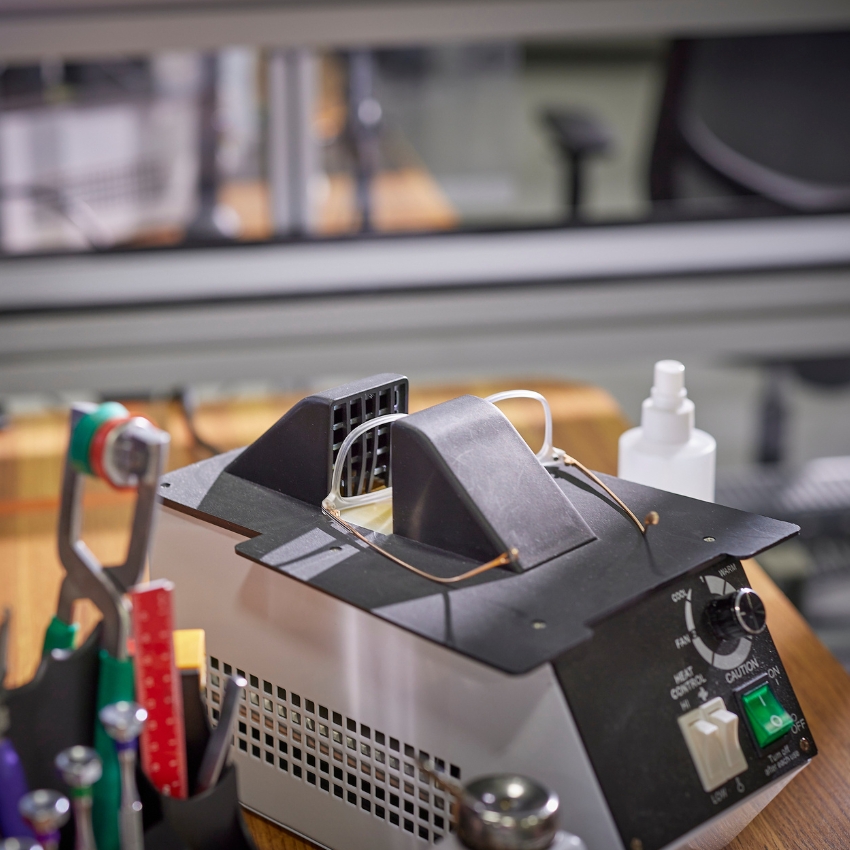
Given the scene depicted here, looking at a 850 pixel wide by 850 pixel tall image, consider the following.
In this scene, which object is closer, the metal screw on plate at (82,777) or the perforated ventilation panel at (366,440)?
the metal screw on plate at (82,777)

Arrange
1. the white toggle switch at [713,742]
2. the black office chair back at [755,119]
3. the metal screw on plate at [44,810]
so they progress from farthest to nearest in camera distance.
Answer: the black office chair back at [755,119] → the white toggle switch at [713,742] → the metal screw on plate at [44,810]

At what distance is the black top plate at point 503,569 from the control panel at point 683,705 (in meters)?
0.01

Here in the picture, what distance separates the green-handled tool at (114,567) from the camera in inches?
15.7

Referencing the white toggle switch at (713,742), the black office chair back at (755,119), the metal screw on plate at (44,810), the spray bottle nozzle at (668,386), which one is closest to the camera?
the metal screw on plate at (44,810)

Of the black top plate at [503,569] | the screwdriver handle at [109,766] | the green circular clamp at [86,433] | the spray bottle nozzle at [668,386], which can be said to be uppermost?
the green circular clamp at [86,433]

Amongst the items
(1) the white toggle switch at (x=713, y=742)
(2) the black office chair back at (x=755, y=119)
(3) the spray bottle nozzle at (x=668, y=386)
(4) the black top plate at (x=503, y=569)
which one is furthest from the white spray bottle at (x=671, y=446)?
(2) the black office chair back at (x=755, y=119)

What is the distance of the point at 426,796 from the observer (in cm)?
49

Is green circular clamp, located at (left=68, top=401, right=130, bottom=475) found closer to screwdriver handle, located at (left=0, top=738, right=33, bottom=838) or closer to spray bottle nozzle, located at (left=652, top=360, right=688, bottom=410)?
screwdriver handle, located at (left=0, top=738, right=33, bottom=838)

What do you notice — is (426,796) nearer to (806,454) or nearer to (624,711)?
(624,711)

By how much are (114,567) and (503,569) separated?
0.17m

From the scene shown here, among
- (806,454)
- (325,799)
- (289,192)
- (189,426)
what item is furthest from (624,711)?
(806,454)

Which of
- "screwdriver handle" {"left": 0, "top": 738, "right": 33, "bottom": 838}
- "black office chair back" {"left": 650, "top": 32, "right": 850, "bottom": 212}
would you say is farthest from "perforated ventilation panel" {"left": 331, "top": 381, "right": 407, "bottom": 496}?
"black office chair back" {"left": 650, "top": 32, "right": 850, "bottom": 212}

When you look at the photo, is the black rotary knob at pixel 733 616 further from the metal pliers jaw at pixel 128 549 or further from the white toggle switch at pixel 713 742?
the metal pliers jaw at pixel 128 549

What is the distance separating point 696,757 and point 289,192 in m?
1.15
